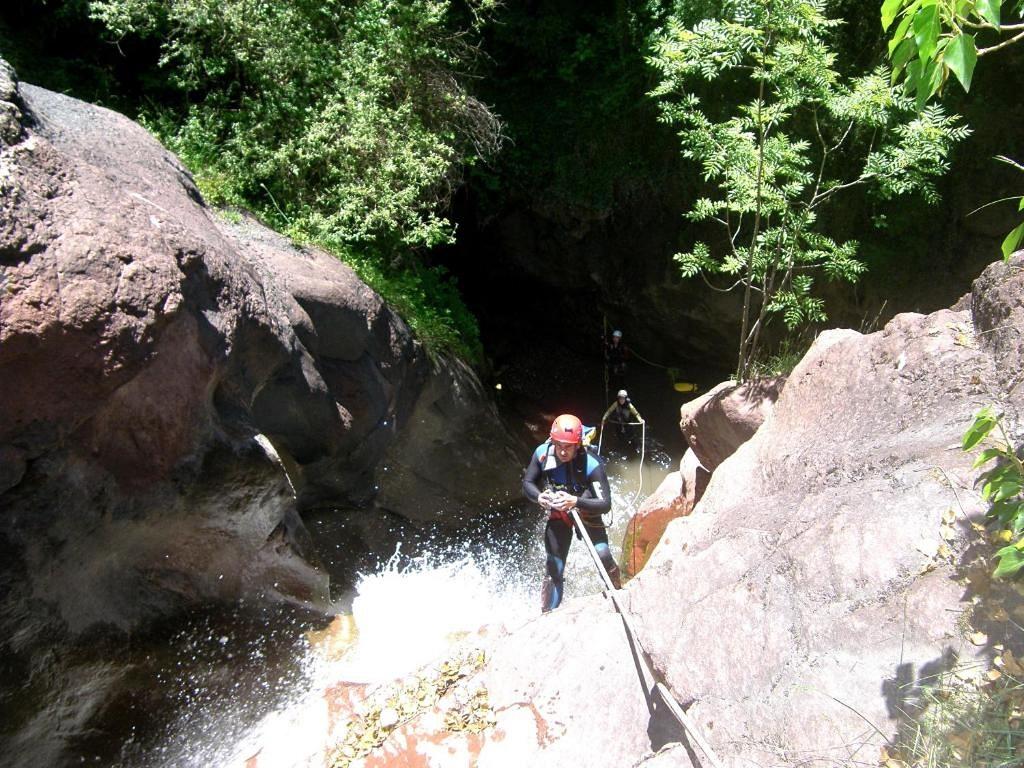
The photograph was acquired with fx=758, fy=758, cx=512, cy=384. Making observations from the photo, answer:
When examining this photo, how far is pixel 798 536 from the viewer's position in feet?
13.3

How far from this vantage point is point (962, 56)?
220cm

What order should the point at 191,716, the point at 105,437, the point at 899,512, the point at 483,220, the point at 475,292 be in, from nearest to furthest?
the point at 899,512 < the point at 105,437 < the point at 191,716 < the point at 483,220 < the point at 475,292

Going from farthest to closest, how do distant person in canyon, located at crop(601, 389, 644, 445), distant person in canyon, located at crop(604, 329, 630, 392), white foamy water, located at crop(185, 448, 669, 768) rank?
distant person in canyon, located at crop(604, 329, 630, 392) → distant person in canyon, located at crop(601, 389, 644, 445) → white foamy water, located at crop(185, 448, 669, 768)

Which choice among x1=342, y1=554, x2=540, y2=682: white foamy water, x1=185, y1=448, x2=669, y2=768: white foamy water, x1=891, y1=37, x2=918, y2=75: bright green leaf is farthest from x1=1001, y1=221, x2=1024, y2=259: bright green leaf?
x1=342, y1=554, x2=540, y2=682: white foamy water

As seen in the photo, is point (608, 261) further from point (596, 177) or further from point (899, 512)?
point (899, 512)

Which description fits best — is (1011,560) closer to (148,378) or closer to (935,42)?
(935,42)

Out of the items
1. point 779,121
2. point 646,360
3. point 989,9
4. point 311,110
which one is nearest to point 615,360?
point 646,360

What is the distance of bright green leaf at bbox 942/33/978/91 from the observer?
2.19m

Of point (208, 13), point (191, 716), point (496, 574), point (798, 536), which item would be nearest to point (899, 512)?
point (798, 536)

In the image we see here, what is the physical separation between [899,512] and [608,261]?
10.6 meters

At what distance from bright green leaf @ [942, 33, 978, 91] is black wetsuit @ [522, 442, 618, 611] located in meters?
3.88

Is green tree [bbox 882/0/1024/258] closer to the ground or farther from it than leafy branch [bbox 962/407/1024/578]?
farther from it

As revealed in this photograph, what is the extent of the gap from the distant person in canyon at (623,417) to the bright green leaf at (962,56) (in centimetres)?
852

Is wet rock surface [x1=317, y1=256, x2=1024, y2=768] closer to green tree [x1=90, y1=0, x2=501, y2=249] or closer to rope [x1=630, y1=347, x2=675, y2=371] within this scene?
green tree [x1=90, y1=0, x2=501, y2=249]
